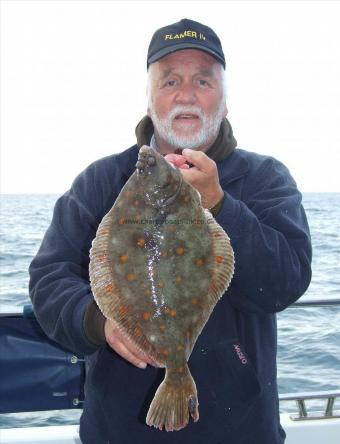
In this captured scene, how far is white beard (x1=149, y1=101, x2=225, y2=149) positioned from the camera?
8.91 feet

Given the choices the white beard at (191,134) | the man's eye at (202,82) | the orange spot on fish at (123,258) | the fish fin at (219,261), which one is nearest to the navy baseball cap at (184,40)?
the man's eye at (202,82)

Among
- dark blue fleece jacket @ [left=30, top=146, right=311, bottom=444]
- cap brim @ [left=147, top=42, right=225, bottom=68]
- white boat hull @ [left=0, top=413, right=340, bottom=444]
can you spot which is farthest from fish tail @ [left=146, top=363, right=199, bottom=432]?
white boat hull @ [left=0, top=413, right=340, bottom=444]

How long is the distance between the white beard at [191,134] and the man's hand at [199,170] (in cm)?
54

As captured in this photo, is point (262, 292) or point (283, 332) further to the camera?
point (283, 332)

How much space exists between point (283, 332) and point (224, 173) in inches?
250

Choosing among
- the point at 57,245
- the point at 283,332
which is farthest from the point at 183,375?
the point at 283,332

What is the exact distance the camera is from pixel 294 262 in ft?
7.78

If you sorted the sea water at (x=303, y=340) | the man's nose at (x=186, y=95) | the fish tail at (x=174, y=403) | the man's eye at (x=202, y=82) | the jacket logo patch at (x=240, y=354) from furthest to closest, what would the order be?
the sea water at (x=303, y=340) < the man's eye at (x=202, y=82) < the man's nose at (x=186, y=95) < the jacket logo patch at (x=240, y=354) < the fish tail at (x=174, y=403)

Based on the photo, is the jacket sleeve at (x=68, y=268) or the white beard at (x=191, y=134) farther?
the white beard at (x=191, y=134)

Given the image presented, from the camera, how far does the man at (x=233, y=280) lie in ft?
7.55

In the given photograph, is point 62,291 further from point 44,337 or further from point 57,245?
point 44,337

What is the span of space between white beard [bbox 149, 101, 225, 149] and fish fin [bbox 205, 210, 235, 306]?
28.0 inches

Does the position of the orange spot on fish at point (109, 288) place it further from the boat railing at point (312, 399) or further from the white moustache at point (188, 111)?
the boat railing at point (312, 399)

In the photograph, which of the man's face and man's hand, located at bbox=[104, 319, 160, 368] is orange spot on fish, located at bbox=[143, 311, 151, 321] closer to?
man's hand, located at bbox=[104, 319, 160, 368]
